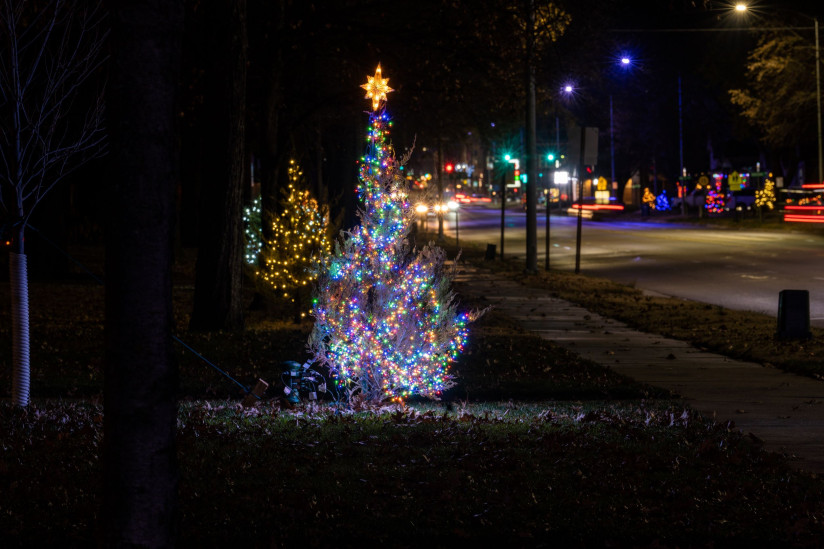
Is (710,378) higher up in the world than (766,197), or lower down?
lower down

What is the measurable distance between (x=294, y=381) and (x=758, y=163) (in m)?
86.4

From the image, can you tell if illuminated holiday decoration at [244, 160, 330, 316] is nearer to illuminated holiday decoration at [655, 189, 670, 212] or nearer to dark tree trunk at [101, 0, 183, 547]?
dark tree trunk at [101, 0, 183, 547]

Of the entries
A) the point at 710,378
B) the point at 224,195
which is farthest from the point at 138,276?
the point at 224,195

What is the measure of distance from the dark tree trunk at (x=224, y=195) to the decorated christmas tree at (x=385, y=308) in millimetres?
5939

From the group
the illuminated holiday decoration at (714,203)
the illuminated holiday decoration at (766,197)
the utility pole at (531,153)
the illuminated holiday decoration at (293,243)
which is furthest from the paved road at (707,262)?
the illuminated holiday decoration at (714,203)

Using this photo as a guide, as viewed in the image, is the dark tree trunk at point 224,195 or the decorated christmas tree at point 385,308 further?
the dark tree trunk at point 224,195

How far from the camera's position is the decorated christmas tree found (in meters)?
9.09

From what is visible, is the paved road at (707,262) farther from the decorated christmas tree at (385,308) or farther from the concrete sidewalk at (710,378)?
the decorated christmas tree at (385,308)

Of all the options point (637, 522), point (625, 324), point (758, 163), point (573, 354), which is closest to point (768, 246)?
point (625, 324)

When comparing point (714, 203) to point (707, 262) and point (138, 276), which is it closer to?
point (707, 262)

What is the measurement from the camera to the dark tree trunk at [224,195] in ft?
49.2

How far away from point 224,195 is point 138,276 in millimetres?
10903

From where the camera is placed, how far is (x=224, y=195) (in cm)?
1508

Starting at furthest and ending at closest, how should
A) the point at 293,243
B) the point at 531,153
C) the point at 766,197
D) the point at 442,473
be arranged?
1. the point at 766,197
2. the point at 531,153
3. the point at 293,243
4. the point at 442,473
